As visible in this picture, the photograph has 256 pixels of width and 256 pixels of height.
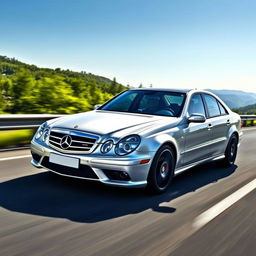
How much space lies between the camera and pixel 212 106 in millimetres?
6879

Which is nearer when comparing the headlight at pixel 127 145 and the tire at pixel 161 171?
the headlight at pixel 127 145

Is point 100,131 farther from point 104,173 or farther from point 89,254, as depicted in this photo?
point 89,254

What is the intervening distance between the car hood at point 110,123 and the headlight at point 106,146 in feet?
0.31

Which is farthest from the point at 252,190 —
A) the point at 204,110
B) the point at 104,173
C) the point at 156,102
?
the point at 104,173

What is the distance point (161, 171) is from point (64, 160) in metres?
1.30

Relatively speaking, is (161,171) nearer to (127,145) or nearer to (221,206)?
(127,145)

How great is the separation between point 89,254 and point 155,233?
0.85m

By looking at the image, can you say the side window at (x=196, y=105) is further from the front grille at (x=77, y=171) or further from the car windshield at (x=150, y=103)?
the front grille at (x=77, y=171)

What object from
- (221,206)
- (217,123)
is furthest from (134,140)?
(217,123)

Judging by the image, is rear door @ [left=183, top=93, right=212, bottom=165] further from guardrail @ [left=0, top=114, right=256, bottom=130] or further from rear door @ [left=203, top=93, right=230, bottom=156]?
guardrail @ [left=0, top=114, right=256, bottom=130]

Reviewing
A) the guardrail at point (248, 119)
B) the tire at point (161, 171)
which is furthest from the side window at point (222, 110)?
the guardrail at point (248, 119)

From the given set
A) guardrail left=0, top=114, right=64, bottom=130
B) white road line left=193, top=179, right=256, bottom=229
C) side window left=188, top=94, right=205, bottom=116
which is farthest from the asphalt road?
guardrail left=0, top=114, right=64, bottom=130

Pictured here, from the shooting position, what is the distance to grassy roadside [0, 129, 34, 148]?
29.1ft

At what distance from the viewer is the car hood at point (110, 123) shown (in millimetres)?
4805
